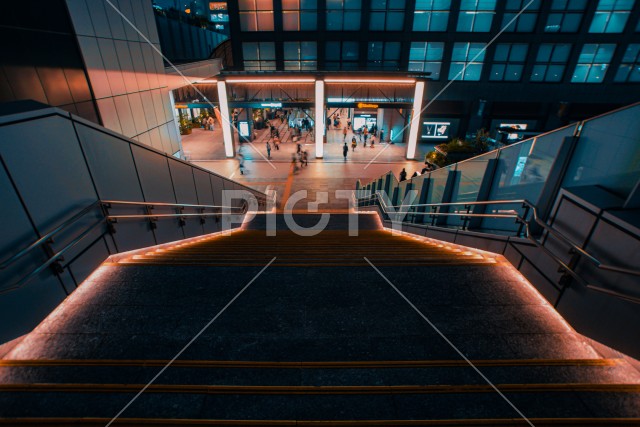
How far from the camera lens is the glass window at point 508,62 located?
24422mm

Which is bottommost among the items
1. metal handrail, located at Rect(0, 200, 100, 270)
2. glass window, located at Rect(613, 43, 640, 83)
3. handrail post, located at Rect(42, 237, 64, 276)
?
handrail post, located at Rect(42, 237, 64, 276)

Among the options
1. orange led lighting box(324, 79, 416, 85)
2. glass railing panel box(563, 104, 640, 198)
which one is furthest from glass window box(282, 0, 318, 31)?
glass railing panel box(563, 104, 640, 198)

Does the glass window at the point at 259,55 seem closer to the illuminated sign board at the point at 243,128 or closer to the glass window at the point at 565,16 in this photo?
the illuminated sign board at the point at 243,128

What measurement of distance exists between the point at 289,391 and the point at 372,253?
3.44 metres

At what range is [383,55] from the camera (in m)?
25.4

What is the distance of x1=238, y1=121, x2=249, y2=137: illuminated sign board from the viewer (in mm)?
27219

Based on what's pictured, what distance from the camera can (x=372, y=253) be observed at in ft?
18.1

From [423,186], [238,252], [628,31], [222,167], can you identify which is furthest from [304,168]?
[628,31]

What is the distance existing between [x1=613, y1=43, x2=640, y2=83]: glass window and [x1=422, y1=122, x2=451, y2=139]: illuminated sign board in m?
12.9

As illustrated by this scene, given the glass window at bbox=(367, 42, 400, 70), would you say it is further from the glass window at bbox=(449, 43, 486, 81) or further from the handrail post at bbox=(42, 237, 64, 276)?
the handrail post at bbox=(42, 237, 64, 276)

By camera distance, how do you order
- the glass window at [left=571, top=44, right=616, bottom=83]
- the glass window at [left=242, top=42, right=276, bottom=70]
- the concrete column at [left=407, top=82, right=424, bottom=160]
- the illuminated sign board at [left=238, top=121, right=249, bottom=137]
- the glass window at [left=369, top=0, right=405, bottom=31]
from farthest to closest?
the illuminated sign board at [left=238, top=121, right=249, bottom=137], the glass window at [left=242, top=42, right=276, bottom=70], the glass window at [left=571, top=44, right=616, bottom=83], the glass window at [left=369, top=0, right=405, bottom=31], the concrete column at [left=407, top=82, right=424, bottom=160]

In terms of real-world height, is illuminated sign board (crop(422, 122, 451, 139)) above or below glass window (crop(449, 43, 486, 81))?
below

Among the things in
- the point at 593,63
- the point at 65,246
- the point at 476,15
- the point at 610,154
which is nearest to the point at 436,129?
the point at 476,15

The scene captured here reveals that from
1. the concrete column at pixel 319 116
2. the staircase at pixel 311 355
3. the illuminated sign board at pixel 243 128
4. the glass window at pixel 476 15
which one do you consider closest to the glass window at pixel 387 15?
the glass window at pixel 476 15
